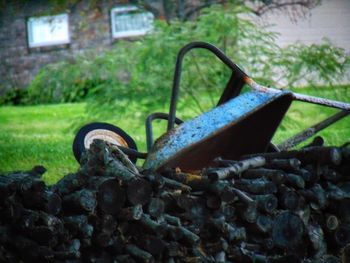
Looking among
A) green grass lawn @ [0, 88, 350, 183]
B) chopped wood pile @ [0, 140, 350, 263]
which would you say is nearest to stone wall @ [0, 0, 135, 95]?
green grass lawn @ [0, 88, 350, 183]

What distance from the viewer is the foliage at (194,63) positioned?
24.2ft

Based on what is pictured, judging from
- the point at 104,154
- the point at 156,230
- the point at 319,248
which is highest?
the point at 104,154

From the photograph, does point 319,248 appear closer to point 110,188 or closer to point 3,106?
point 110,188

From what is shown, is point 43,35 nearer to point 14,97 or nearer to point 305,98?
point 14,97

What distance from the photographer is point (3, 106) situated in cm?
1459

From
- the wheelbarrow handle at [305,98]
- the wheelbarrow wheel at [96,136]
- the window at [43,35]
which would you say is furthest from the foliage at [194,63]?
the window at [43,35]

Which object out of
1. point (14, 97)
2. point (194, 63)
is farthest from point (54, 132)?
point (14, 97)

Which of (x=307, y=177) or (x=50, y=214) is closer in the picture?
(x=50, y=214)

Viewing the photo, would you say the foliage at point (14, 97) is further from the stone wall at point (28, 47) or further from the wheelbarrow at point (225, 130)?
the wheelbarrow at point (225, 130)

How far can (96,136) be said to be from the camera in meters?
4.67

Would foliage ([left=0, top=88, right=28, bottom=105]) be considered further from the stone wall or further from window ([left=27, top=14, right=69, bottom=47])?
window ([left=27, top=14, right=69, bottom=47])

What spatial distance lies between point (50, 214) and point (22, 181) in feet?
0.58

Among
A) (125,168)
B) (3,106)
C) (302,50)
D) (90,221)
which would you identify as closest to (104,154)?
(125,168)

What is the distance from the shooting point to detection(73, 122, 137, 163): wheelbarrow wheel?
4.61 metres
